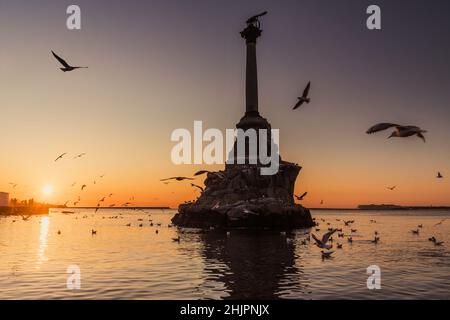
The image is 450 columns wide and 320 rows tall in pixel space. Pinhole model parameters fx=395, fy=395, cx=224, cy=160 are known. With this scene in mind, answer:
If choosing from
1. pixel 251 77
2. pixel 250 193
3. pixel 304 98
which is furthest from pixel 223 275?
pixel 251 77

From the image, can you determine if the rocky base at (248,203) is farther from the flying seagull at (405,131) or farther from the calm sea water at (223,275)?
the flying seagull at (405,131)

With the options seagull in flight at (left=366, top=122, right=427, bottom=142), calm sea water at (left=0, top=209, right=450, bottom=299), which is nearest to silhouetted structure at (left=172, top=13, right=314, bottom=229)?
calm sea water at (left=0, top=209, right=450, bottom=299)

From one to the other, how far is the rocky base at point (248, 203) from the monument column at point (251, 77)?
1224cm

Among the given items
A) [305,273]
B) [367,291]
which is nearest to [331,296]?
[367,291]

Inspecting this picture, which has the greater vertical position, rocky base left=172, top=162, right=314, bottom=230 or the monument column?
the monument column

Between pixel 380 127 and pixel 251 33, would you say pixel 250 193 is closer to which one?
pixel 251 33

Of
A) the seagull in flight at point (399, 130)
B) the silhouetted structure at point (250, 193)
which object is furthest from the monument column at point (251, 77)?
the seagull in flight at point (399, 130)

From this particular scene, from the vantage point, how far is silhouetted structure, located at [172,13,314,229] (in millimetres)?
68562

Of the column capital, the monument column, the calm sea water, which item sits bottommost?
the calm sea water

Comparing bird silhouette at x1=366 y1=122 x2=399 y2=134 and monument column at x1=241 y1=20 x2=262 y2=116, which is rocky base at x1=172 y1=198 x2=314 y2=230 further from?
bird silhouette at x1=366 y1=122 x2=399 y2=134

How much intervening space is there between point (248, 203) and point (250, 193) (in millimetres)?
5165

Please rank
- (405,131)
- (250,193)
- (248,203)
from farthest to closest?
(250,193), (248,203), (405,131)

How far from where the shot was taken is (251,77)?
8038 centimetres
